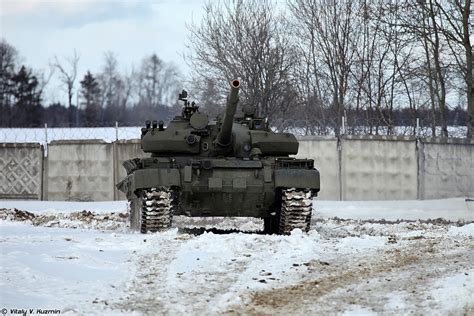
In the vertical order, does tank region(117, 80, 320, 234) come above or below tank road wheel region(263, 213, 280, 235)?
above

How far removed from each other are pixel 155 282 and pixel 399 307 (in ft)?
7.40

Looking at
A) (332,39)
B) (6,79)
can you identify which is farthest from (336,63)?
(6,79)

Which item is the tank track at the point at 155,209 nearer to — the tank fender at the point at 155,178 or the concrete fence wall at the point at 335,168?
the tank fender at the point at 155,178

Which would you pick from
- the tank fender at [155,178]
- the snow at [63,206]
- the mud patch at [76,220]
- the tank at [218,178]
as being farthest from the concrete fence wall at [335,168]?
the tank fender at [155,178]

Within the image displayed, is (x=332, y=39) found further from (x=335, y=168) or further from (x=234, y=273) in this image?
(x=234, y=273)

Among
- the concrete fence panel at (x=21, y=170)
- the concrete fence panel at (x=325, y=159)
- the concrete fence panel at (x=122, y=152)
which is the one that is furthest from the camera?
the concrete fence panel at (x=21, y=170)

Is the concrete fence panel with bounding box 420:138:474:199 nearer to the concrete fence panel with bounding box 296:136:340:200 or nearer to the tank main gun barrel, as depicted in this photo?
the concrete fence panel with bounding box 296:136:340:200

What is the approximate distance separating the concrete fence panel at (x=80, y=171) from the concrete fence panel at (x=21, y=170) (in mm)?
313

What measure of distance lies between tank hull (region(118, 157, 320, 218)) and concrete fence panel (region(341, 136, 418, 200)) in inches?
331

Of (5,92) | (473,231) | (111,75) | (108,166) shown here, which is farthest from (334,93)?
(111,75)

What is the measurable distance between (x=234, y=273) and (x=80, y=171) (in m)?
15.4

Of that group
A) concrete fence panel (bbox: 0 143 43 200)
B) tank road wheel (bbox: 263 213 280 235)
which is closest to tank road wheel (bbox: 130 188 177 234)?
tank road wheel (bbox: 263 213 280 235)

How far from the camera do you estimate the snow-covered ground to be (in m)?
6.46

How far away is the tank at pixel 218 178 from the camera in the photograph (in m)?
12.4
